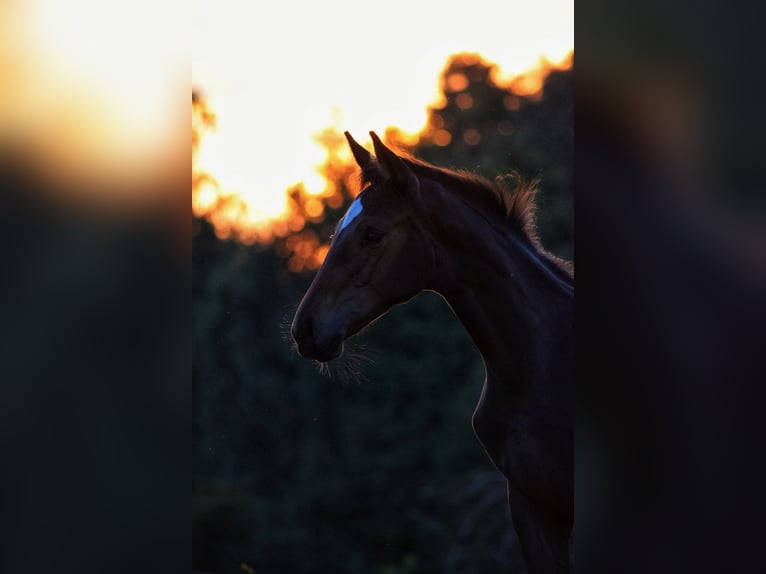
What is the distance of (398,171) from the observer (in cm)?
249

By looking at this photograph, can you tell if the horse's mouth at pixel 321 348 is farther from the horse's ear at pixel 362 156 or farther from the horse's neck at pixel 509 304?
the horse's ear at pixel 362 156

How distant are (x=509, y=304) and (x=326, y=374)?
202 cm

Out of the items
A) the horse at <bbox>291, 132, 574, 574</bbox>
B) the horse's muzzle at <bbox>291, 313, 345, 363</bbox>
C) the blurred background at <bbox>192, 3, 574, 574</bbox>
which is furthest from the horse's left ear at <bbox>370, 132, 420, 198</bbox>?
the blurred background at <bbox>192, 3, 574, 574</bbox>

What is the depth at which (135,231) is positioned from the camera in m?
1.70

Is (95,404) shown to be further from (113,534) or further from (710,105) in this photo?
(710,105)

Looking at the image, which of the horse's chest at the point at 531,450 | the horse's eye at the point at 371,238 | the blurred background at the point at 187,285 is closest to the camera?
the blurred background at the point at 187,285

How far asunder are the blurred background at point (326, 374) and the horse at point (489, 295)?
1548 millimetres

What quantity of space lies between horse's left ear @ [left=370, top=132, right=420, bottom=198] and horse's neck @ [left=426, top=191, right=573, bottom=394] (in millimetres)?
171

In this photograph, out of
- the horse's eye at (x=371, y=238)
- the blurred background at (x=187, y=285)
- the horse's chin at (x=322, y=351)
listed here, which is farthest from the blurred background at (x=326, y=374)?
the horse's eye at (x=371, y=238)

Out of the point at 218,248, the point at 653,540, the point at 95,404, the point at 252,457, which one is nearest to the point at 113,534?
the point at 95,404

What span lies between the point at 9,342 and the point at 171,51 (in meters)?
0.66

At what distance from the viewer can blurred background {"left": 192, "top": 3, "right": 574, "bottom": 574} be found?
13.8ft

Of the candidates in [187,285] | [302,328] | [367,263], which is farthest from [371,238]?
[187,285]

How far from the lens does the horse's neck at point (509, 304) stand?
8.14 feet
